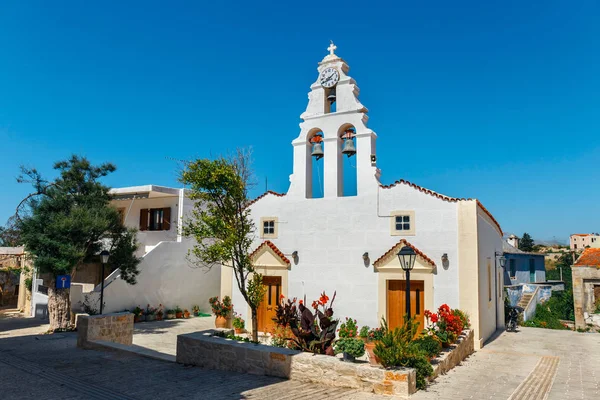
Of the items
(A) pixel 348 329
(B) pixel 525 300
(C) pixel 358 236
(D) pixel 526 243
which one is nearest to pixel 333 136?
(C) pixel 358 236

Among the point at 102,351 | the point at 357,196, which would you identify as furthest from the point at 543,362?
the point at 102,351

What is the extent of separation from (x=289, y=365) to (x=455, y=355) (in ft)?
15.0

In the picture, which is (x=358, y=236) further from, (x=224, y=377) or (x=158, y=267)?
(x=158, y=267)

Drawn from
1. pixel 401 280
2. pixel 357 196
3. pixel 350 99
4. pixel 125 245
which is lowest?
pixel 401 280

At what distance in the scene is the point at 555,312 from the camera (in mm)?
25203

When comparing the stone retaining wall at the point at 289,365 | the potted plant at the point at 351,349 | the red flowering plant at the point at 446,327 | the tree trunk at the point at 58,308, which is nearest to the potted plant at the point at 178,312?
the tree trunk at the point at 58,308

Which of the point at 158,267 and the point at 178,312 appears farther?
the point at 178,312

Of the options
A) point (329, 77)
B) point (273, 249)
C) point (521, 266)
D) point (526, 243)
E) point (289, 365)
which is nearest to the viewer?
point (289, 365)

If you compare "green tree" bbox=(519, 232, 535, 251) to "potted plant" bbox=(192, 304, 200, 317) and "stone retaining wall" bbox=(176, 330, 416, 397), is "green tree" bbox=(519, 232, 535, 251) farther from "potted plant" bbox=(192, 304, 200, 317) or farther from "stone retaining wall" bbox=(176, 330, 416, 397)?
"stone retaining wall" bbox=(176, 330, 416, 397)

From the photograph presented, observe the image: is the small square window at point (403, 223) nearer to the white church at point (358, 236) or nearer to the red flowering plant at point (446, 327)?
the white church at point (358, 236)

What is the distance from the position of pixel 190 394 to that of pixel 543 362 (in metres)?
9.16

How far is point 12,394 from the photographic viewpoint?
7625 millimetres

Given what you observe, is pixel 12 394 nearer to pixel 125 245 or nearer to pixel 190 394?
pixel 190 394

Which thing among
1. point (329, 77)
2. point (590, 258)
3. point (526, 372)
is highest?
point (329, 77)
